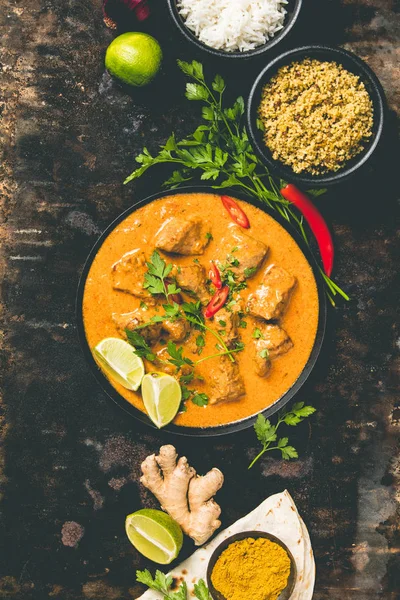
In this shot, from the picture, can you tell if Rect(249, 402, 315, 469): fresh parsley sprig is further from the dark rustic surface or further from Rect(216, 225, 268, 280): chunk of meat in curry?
Rect(216, 225, 268, 280): chunk of meat in curry

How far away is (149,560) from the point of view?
3916 mm

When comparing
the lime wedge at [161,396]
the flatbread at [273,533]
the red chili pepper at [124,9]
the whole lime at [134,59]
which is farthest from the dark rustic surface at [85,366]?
the lime wedge at [161,396]

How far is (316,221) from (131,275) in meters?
1.29

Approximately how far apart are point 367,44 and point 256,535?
3454 mm

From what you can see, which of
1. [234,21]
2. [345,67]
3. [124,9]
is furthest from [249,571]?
[124,9]

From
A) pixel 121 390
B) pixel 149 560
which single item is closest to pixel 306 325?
pixel 121 390

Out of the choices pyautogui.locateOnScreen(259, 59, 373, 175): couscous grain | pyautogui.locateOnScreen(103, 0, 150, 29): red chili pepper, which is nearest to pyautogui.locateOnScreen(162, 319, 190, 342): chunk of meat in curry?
pyautogui.locateOnScreen(259, 59, 373, 175): couscous grain

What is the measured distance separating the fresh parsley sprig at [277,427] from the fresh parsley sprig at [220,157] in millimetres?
764

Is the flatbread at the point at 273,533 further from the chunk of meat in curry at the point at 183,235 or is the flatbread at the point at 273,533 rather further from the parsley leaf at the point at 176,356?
the chunk of meat in curry at the point at 183,235

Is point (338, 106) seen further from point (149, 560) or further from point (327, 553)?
point (149, 560)

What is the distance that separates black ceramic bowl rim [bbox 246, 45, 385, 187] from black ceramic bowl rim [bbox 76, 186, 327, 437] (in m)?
0.29

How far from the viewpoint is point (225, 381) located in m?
3.47

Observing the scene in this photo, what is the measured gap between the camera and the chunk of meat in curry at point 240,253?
3486 millimetres

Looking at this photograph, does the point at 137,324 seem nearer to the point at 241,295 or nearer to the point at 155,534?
the point at 241,295
